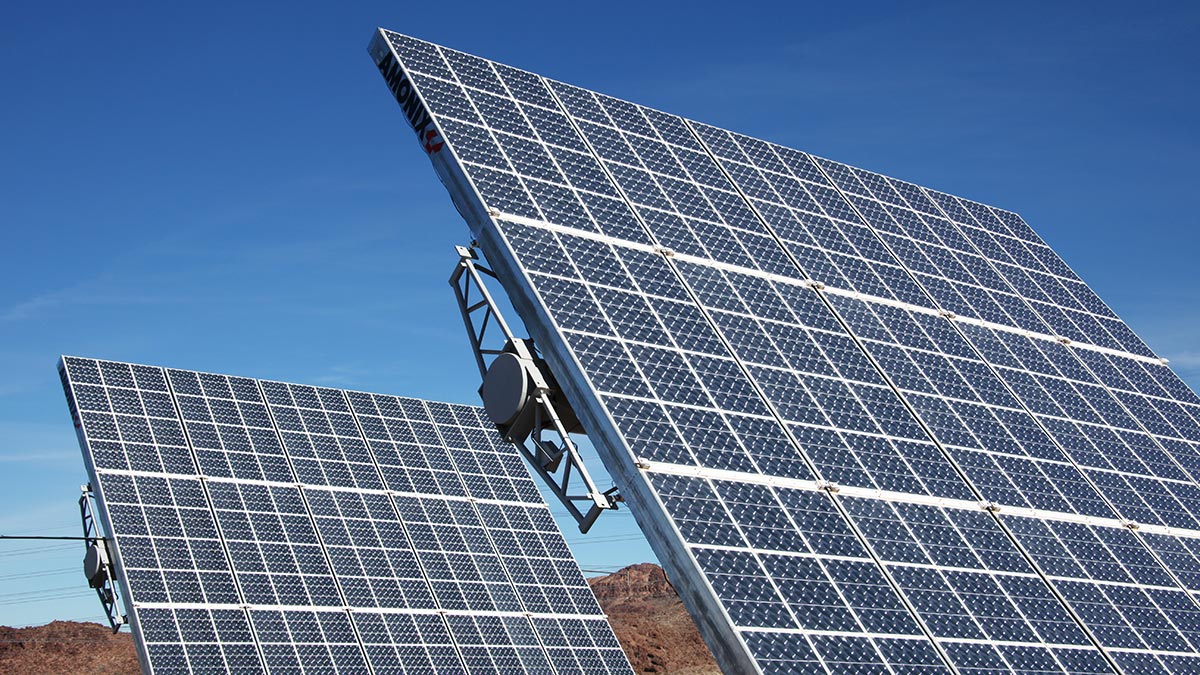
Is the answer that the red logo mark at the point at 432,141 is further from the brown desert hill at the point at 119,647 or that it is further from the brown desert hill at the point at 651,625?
the brown desert hill at the point at 119,647

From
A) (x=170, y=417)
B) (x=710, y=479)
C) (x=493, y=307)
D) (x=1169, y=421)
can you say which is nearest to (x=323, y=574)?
(x=170, y=417)

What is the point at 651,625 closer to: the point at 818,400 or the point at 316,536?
the point at 316,536

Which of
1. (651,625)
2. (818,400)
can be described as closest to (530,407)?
(818,400)

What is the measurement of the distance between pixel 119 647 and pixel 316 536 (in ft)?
157

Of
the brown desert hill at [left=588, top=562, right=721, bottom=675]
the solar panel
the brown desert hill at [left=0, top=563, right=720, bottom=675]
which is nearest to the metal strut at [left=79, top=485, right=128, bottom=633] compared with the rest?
the solar panel

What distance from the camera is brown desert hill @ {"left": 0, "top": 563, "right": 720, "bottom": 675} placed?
66.4 metres

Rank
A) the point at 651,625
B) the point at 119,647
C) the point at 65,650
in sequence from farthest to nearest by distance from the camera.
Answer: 1. the point at 651,625
2. the point at 119,647
3. the point at 65,650

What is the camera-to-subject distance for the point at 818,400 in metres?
18.6

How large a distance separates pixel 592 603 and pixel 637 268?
15.1m

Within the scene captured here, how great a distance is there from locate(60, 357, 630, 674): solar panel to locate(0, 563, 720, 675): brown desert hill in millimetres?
35441

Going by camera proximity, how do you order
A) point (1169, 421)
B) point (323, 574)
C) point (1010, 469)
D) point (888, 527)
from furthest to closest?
point (323, 574), point (1169, 421), point (1010, 469), point (888, 527)

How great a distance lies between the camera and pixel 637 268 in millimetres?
19172

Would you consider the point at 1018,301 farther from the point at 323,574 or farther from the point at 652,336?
the point at 323,574

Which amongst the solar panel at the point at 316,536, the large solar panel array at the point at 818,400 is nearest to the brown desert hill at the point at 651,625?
the solar panel at the point at 316,536
